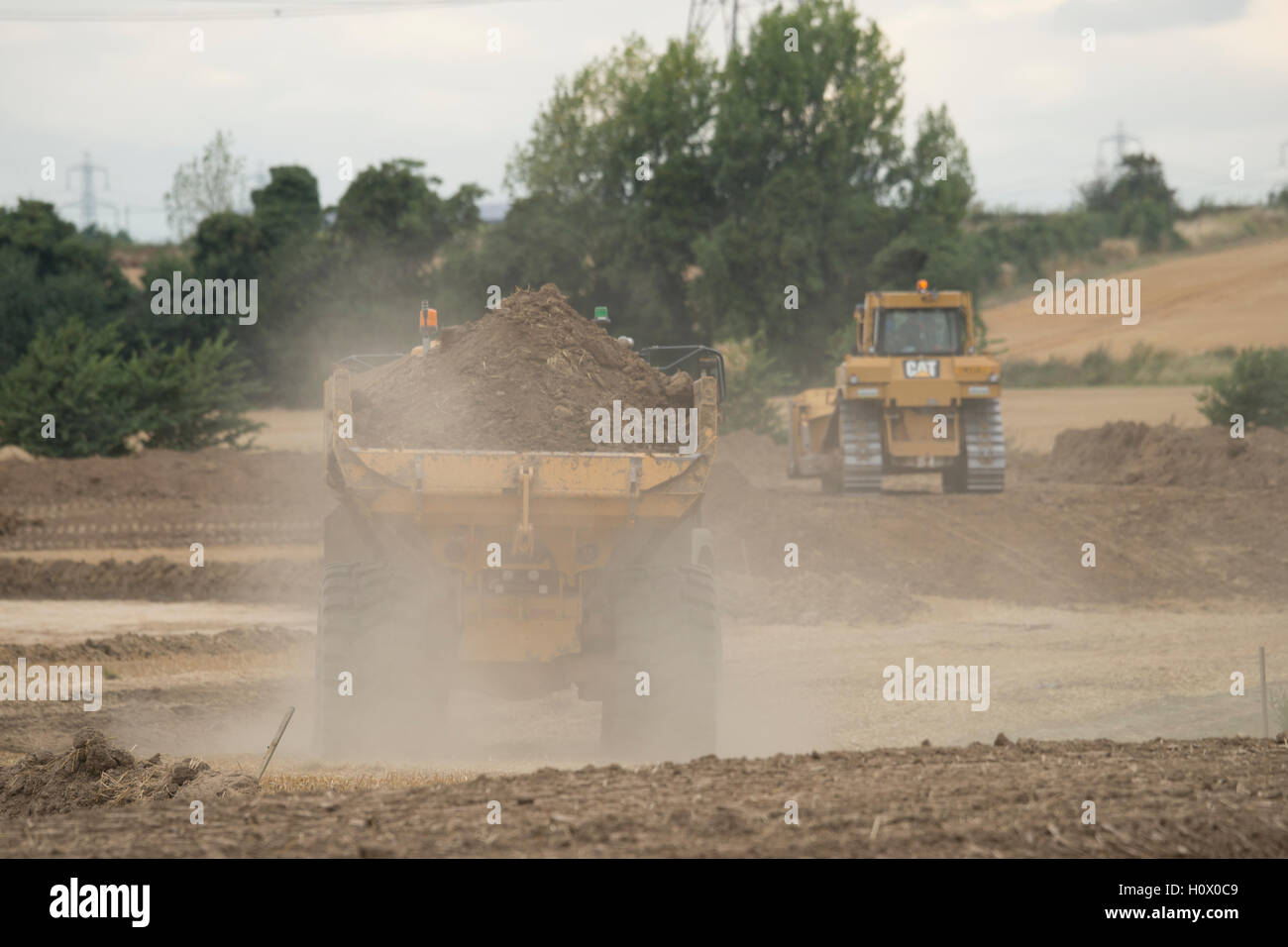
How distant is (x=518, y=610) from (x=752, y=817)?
3125 millimetres

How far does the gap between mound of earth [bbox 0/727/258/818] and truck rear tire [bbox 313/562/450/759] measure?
1.06 meters

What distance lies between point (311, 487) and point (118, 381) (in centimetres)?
558

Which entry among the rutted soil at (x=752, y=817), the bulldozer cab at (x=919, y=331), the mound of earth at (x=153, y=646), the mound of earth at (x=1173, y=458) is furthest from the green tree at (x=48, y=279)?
the rutted soil at (x=752, y=817)

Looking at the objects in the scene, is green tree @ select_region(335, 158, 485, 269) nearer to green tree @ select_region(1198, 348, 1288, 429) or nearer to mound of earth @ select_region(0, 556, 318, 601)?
green tree @ select_region(1198, 348, 1288, 429)

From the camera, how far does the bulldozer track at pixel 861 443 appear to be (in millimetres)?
20984

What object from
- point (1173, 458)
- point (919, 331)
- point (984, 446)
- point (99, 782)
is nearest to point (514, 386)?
point (99, 782)

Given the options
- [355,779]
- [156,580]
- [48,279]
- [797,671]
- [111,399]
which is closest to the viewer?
[355,779]

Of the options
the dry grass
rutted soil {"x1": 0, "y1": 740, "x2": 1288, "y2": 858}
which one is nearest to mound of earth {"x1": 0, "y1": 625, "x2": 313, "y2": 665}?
the dry grass

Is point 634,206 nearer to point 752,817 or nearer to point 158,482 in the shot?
point 158,482

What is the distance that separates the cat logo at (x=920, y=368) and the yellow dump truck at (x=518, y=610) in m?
12.6

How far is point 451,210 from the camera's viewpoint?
168ft

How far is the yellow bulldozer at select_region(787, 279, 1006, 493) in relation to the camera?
20.5 meters

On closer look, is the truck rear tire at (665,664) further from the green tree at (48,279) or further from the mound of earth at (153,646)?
the green tree at (48,279)

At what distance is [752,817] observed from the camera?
210 inches
